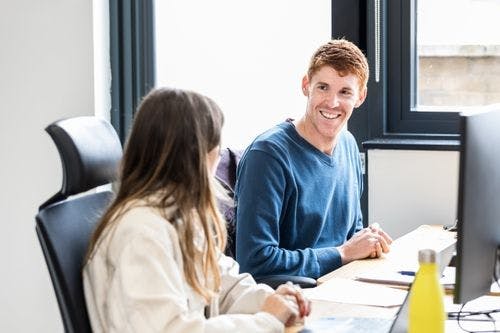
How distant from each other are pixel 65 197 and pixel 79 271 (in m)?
0.15

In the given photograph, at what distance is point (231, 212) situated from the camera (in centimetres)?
290

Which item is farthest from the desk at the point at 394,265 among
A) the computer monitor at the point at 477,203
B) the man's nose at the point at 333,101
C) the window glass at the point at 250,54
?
the window glass at the point at 250,54

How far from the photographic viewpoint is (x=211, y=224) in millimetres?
→ 1738

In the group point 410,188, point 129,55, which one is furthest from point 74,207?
point 410,188

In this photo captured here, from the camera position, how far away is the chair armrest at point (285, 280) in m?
2.46

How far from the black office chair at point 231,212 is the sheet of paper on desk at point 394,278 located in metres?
0.19

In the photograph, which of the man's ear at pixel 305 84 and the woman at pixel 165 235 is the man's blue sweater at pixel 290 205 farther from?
the woman at pixel 165 235

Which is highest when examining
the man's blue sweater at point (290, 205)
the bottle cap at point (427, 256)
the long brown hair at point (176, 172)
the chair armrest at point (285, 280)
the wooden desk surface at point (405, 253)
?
the long brown hair at point (176, 172)

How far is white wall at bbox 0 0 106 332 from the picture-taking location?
3305mm

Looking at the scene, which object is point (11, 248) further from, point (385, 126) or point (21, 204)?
point (385, 126)

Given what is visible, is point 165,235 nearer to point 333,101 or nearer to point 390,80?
point 333,101

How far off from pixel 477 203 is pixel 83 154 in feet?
2.35

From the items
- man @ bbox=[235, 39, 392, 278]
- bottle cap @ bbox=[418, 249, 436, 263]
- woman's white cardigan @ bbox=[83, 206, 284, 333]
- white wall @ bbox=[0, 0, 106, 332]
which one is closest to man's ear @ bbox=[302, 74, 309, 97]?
man @ bbox=[235, 39, 392, 278]

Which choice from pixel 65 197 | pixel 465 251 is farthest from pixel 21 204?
pixel 465 251
